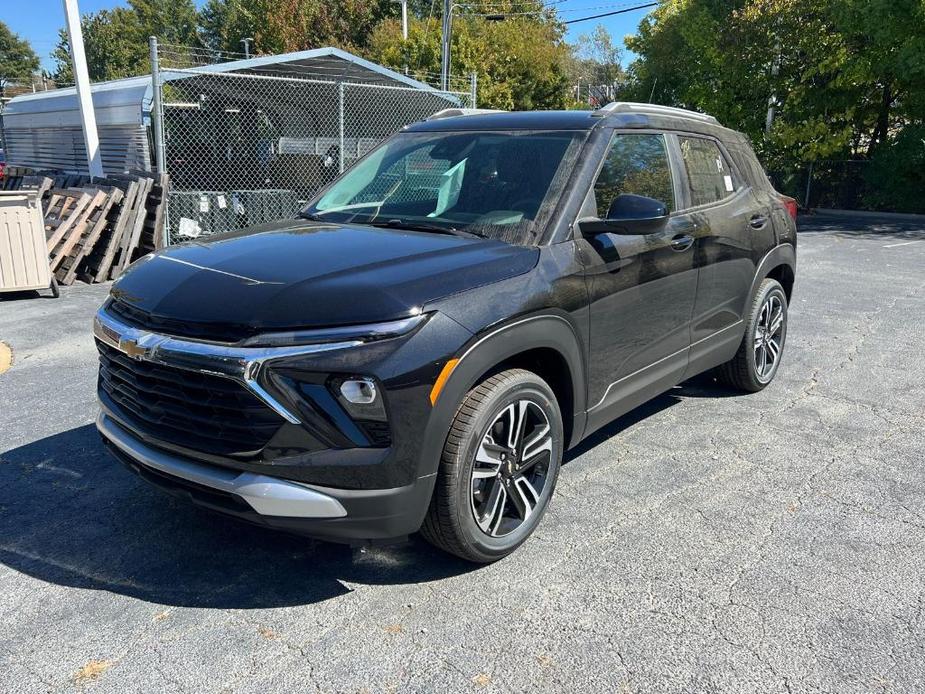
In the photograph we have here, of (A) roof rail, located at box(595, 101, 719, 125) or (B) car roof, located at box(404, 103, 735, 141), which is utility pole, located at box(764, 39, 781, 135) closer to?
(A) roof rail, located at box(595, 101, 719, 125)

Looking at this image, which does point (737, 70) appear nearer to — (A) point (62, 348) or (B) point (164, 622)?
(A) point (62, 348)

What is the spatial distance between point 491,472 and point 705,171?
2607mm

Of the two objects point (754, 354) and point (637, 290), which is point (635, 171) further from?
point (754, 354)

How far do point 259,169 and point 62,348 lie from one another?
358 inches

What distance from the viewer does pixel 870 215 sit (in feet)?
66.3

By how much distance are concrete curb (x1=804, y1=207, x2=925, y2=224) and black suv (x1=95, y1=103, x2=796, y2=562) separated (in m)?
17.3

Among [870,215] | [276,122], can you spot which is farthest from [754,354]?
[870,215]

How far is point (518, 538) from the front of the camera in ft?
11.2

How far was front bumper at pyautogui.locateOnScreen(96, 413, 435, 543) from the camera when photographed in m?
2.75

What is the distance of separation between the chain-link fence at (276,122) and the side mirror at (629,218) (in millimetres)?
9760

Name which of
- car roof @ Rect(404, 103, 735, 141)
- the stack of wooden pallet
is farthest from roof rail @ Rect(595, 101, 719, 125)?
the stack of wooden pallet

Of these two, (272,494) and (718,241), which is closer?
(272,494)

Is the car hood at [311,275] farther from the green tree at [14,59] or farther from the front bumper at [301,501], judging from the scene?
the green tree at [14,59]

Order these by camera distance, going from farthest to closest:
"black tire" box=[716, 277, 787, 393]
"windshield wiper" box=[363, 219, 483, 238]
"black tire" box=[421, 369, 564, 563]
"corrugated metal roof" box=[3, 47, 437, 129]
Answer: "corrugated metal roof" box=[3, 47, 437, 129], "black tire" box=[716, 277, 787, 393], "windshield wiper" box=[363, 219, 483, 238], "black tire" box=[421, 369, 564, 563]
